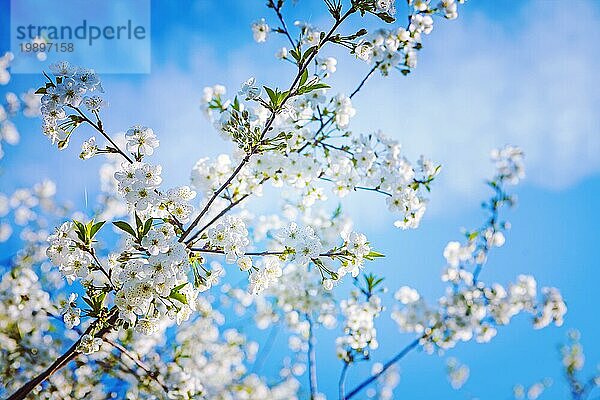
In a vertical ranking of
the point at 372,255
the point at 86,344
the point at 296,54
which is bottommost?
the point at 86,344

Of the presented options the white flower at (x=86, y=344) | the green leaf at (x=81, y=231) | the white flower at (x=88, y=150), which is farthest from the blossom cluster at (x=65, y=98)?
the white flower at (x=86, y=344)

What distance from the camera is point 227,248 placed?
224 cm

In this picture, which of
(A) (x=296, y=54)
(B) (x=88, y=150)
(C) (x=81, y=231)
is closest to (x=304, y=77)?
(A) (x=296, y=54)

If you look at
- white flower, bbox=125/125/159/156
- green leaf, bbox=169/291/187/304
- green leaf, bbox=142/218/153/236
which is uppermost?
white flower, bbox=125/125/159/156

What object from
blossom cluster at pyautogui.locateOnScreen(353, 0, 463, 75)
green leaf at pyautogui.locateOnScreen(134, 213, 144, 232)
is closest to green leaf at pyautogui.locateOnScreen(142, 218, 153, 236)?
green leaf at pyautogui.locateOnScreen(134, 213, 144, 232)

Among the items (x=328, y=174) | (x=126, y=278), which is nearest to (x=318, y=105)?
(x=328, y=174)

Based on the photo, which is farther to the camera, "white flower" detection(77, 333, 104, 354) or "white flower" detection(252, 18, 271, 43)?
"white flower" detection(252, 18, 271, 43)

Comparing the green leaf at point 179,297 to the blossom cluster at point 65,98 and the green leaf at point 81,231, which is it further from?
the blossom cluster at point 65,98

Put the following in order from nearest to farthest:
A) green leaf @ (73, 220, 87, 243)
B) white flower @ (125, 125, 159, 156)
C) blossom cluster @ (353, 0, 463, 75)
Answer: green leaf @ (73, 220, 87, 243)
white flower @ (125, 125, 159, 156)
blossom cluster @ (353, 0, 463, 75)

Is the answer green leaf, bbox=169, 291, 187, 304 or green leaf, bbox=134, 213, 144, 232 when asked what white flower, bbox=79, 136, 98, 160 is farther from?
green leaf, bbox=169, 291, 187, 304

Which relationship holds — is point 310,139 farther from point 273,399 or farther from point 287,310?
point 273,399

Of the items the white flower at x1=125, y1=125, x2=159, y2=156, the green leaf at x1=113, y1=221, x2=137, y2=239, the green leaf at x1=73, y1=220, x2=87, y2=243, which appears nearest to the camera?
the green leaf at x1=113, y1=221, x2=137, y2=239

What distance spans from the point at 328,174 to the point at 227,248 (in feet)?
3.61

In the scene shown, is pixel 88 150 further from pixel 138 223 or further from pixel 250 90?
pixel 250 90
